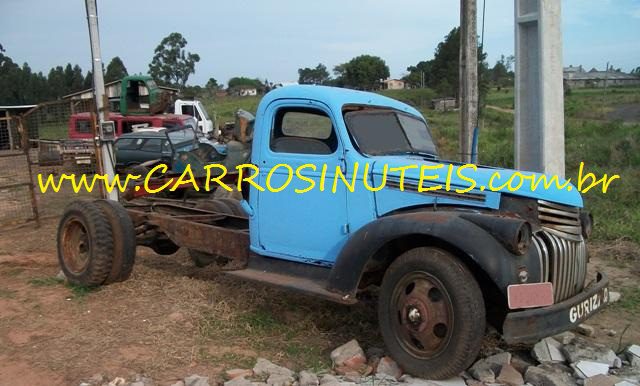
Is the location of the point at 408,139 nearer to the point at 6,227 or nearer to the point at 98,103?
the point at 98,103

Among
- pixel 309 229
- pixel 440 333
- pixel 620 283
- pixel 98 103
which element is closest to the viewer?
pixel 440 333

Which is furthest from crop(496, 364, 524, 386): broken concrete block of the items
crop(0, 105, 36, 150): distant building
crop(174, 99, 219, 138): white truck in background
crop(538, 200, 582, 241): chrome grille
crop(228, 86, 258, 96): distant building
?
crop(228, 86, 258, 96): distant building

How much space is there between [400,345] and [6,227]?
26.1 ft

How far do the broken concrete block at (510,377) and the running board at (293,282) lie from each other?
111 centimetres

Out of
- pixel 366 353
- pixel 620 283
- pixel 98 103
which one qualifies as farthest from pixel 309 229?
pixel 98 103

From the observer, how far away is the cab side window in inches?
194

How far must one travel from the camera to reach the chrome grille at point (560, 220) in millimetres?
4148

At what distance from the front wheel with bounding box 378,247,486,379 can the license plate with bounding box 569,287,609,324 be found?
648 millimetres

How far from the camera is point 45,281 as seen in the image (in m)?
6.69

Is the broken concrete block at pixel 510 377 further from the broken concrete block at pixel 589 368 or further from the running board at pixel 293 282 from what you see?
the running board at pixel 293 282

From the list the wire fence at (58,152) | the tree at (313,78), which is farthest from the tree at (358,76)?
the wire fence at (58,152)

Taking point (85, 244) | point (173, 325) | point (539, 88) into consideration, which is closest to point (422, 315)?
point (173, 325)

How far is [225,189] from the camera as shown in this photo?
924 cm

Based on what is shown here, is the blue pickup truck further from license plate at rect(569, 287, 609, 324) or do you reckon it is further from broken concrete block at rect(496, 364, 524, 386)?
broken concrete block at rect(496, 364, 524, 386)
